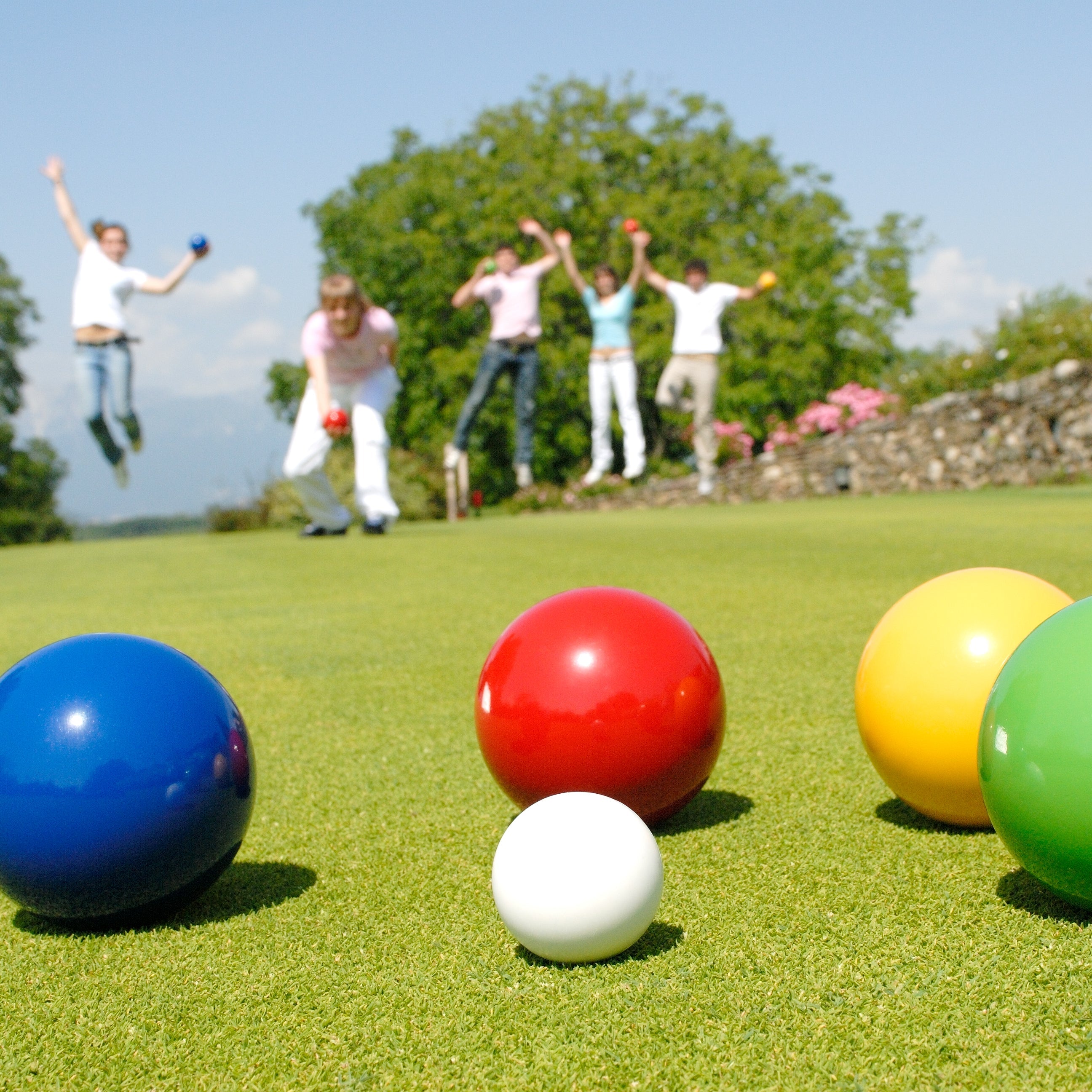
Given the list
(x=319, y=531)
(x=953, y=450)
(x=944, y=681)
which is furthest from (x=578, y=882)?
(x=953, y=450)

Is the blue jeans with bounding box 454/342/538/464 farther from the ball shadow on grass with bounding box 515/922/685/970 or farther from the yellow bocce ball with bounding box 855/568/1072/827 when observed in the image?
the ball shadow on grass with bounding box 515/922/685/970

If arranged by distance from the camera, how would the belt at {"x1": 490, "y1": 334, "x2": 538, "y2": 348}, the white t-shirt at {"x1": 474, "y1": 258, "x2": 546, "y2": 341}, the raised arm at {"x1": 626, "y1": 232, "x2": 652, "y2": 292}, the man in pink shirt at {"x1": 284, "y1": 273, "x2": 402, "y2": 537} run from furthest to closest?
the belt at {"x1": 490, "y1": 334, "x2": 538, "y2": 348} < the raised arm at {"x1": 626, "y1": 232, "x2": 652, "y2": 292} < the white t-shirt at {"x1": 474, "y1": 258, "x2": 546, "y2": 341} < the man in pink shirt at {"x1": 284, "y1": 273, "x2": 402, "y2": 537}

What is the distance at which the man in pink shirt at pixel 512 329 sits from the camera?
14.0m

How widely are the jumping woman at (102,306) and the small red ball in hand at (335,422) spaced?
363 cm

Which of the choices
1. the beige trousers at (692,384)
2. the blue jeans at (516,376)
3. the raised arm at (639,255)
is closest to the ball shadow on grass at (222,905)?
the blue jeans at (516,376)

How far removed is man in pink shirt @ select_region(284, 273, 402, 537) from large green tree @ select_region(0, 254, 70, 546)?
3516 cm

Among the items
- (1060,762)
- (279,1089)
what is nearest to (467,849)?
(279,1089)

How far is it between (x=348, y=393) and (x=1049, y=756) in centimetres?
1097

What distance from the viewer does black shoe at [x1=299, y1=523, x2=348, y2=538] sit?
1467cm

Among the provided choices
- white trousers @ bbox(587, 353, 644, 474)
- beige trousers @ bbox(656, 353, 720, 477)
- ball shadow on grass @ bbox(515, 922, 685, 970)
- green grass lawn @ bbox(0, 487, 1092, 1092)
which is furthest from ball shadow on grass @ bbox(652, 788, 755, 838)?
beige trousers @ bbox(656, 353, 720, 477)

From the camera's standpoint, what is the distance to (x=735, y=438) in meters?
34.2

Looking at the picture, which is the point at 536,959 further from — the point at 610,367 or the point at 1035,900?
the point at 610,367

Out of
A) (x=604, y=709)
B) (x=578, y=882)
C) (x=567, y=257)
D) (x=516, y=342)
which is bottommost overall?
(x=578, y=882)

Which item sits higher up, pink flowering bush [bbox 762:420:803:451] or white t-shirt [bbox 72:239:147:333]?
white t-shirt [bbox 72:239:147:333]
